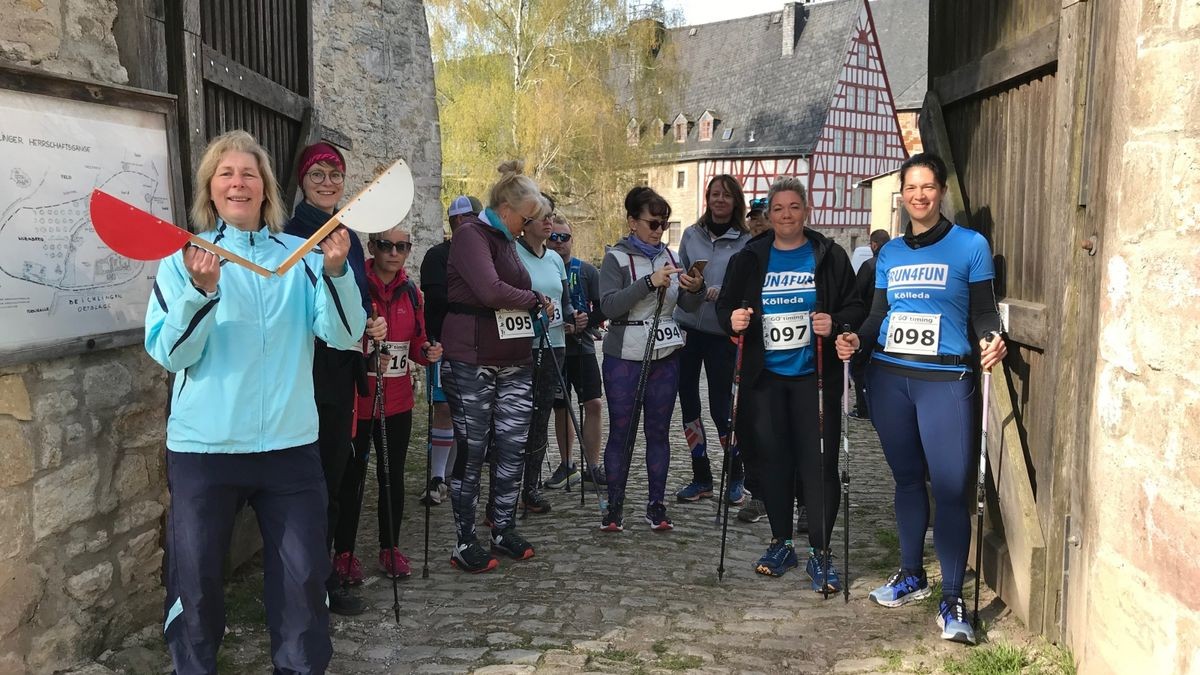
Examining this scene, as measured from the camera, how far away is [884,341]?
4.21m

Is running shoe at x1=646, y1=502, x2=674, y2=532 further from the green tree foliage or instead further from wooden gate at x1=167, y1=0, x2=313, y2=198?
the green tree foliage

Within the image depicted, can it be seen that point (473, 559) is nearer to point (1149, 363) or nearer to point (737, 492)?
point (737, 492)

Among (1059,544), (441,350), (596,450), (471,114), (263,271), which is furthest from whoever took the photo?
(471,114)

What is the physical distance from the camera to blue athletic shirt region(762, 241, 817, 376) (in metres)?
4.59

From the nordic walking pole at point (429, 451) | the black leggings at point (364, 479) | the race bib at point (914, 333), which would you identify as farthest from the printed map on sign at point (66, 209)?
the race bib at point (914, 333)

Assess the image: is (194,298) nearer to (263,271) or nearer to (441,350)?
(263,271)

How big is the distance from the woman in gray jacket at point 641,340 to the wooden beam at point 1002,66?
1.60 meters

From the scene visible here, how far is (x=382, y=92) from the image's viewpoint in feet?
36.7

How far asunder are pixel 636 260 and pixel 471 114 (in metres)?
20.7

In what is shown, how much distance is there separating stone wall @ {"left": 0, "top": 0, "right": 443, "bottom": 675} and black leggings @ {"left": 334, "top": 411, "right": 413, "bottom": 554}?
0.89 metres

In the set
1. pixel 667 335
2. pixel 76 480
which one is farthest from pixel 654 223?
pixel 76 480

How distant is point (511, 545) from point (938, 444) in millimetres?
2200

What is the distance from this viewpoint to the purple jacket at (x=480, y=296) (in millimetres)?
4664

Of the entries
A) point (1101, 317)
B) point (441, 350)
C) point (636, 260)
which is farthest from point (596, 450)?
point (1101, 317)
